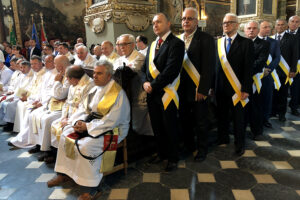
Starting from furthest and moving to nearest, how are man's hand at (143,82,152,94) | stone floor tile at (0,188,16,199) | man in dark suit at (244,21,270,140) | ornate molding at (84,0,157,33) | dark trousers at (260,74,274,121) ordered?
ornate molding at (84,0,157,33) → dark trousers at (260,74,274,121) → man in dark suit at (244,21,270,140) → man's hand at (143,82,152,94) → stone floor tile at (0,188,16,199)

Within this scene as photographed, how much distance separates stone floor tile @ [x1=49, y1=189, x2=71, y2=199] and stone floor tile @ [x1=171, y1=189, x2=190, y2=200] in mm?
1065

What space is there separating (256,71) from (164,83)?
60.6 inches

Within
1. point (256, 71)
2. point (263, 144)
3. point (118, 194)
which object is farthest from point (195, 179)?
point (256, 71)

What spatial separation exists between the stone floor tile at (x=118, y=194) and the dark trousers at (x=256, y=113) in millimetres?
2243

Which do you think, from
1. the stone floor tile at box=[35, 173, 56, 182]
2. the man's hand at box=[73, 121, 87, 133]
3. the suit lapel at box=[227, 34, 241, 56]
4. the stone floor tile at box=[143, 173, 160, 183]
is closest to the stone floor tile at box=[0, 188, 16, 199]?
the stone floor tile at box=[35, 173, 56, 182]

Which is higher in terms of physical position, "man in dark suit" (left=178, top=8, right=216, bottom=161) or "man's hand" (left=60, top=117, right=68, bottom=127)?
"man in dark suit" (left=178, top=8, right=216, bottom=161)

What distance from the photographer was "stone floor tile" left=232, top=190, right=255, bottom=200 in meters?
2.23

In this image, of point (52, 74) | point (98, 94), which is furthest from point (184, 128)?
point (52, 74)

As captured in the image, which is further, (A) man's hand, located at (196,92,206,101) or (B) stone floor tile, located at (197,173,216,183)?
(A) man's hand, located at (196,92,206,101)

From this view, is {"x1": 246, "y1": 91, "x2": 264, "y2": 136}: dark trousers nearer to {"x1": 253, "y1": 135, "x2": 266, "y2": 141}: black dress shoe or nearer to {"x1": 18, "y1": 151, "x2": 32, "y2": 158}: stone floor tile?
{"x1": 253, "y1": 135, "x2": 266, "y2": 141}: black dress shoe

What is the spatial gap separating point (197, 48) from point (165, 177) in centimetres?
150

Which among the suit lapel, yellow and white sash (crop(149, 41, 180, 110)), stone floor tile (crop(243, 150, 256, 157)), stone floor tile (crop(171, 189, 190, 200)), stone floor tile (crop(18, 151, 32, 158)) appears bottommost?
stone floor tile (crop(171, 189, 190, 200))

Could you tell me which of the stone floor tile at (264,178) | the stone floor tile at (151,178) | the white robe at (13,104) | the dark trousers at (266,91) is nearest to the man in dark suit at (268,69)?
the dark trousers at (266,91)

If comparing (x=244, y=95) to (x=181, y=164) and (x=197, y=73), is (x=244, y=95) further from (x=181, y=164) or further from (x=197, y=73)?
(x=181, y=164)
